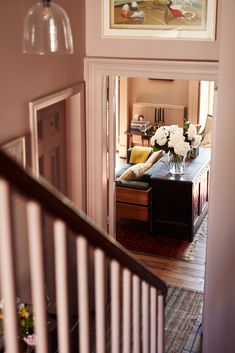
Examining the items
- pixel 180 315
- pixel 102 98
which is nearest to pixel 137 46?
pixel 102 98

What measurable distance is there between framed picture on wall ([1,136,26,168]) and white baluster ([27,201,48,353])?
2.09m

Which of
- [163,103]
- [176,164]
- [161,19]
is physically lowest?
[176,164]

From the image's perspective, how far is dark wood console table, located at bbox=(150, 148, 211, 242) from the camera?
22.5 feet

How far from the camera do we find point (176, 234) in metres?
6.97

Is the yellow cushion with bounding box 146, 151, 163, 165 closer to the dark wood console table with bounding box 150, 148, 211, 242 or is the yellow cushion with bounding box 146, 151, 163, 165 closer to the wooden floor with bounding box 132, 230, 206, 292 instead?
the dark wood console table with bounding box 150, 148, 211, 242

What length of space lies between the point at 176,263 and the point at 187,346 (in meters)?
1.62

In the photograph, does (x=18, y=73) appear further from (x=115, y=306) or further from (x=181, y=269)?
(x=181, y=269)

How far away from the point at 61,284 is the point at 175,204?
5.79 metres

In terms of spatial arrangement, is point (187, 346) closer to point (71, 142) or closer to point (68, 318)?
point (71, 142)

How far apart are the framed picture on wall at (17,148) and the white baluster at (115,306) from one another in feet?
5.69

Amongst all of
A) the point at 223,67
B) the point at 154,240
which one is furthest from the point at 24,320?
the point at 154,240

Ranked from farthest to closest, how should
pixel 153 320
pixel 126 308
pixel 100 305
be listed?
1. pixel 153 320
2. pixel 126 308
3. pixel 100 305

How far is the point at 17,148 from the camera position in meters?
3.29

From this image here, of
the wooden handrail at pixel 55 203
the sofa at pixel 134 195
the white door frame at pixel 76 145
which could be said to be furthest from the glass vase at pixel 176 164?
the wooden handrail at pixel 55 203
